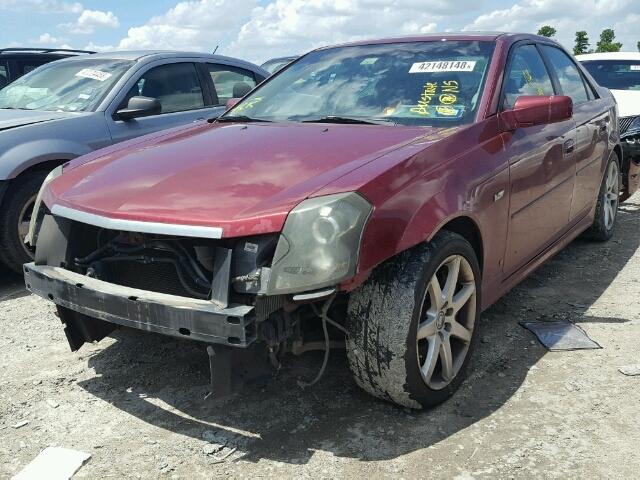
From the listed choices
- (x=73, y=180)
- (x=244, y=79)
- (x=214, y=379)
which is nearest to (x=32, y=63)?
(x=244, y=79)

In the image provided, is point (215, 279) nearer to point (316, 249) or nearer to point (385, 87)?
point (316, 249)

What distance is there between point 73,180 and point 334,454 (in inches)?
67.6

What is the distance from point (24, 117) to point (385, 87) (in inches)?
117

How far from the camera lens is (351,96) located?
3.52m

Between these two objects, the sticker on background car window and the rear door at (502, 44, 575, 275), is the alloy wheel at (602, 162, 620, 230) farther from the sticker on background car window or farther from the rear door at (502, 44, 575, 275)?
the sticker on background car window

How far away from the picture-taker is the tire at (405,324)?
8.11 feet

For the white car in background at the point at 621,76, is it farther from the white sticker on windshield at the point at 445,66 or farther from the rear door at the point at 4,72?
the rear door at the point at 4,72

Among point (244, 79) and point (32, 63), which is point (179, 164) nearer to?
point (244, 79)

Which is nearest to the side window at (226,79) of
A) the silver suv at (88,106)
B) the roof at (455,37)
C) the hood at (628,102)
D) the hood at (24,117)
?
the silver suv at (88,106)

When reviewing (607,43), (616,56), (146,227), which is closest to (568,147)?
(146,227)

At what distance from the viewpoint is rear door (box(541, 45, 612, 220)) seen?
428cm

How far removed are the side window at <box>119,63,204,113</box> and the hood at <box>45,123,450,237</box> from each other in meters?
2.36

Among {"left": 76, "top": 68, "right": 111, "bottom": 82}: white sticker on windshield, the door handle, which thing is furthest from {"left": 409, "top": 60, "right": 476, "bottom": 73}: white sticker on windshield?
{"left": 76, "top": 68, "right": 111, "bottom": 82}: white sticker on windshield

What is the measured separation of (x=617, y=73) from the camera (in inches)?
353
